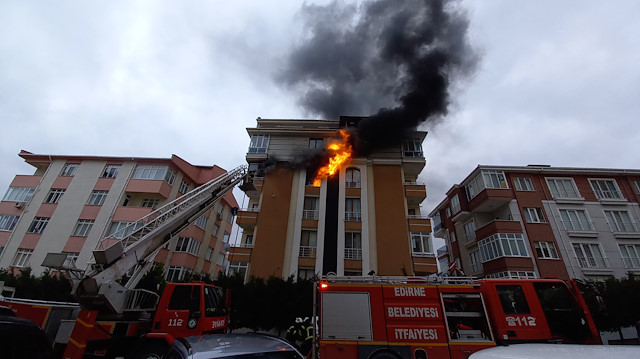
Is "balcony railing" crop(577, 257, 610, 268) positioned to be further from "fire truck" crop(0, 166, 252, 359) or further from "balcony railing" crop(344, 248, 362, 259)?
"fire truck" crop(0, 166, 252, 359)

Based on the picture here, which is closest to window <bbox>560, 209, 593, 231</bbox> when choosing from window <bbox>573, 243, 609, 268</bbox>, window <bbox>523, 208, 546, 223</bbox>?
window <bbox>573, 243, 609, 268</bbox>

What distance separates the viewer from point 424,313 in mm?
7492

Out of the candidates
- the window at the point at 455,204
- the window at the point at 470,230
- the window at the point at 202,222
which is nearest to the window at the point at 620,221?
the window at the point at 470,230

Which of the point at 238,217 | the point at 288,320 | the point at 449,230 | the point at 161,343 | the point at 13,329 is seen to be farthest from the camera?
the point at 449,230

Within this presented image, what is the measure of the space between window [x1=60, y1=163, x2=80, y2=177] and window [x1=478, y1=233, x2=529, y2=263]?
1553 inches

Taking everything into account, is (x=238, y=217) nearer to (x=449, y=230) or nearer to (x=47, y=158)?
(x=47, y=158)

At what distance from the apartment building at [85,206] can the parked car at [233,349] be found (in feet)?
67.7

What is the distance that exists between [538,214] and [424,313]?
77.5ft

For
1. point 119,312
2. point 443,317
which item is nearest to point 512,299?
point 443,317

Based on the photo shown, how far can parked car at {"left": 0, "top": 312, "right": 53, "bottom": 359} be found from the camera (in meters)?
3.24

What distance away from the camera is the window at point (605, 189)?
25.1m

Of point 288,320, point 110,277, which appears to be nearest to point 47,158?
point 110,277

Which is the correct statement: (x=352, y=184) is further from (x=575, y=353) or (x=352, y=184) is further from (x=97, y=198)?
(x=97, y=198)

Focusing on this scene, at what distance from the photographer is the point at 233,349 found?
3805 mm
